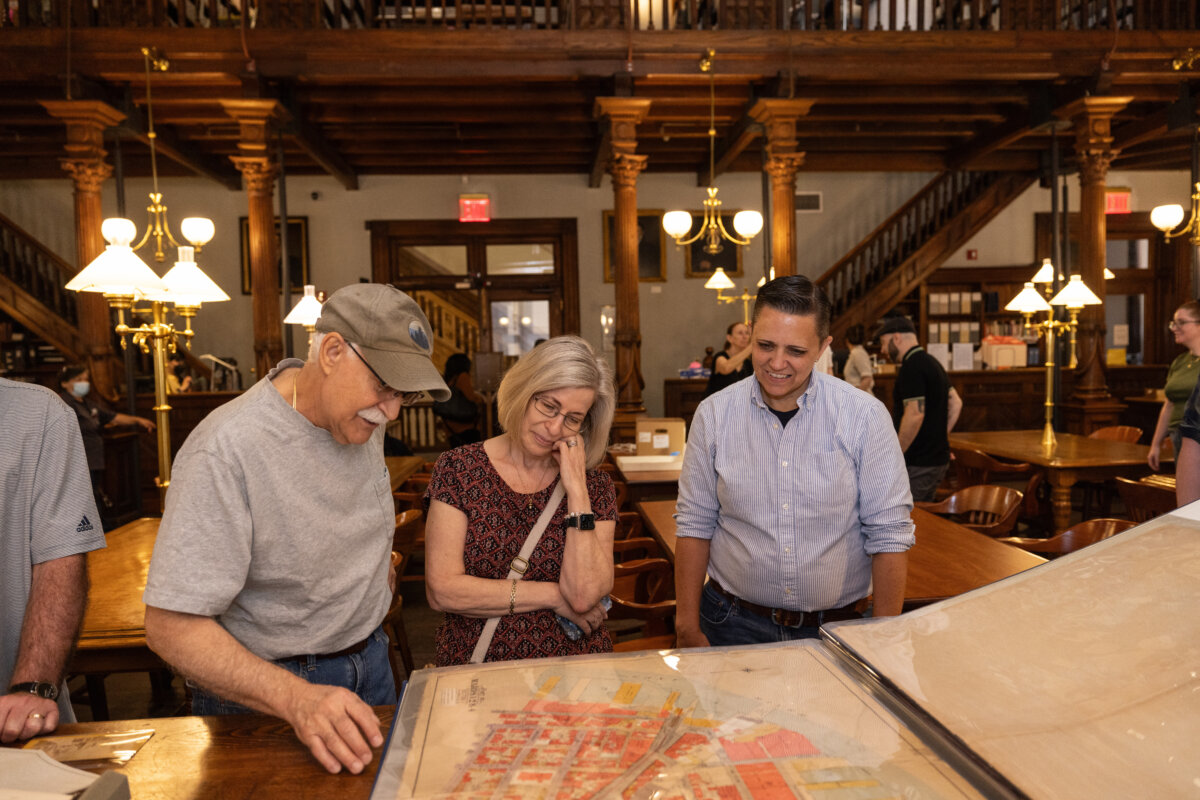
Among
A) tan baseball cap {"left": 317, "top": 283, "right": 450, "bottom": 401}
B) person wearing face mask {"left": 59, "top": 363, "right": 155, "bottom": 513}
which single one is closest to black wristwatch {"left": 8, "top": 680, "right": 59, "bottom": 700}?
tan baseball cap {"left": 317, "top": 283, "right": 450, "bottom": 401}

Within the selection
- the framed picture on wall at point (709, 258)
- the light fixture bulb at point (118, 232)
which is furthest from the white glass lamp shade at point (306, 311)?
the framed picture on wall at point (709, 258)

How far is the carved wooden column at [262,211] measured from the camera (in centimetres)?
751

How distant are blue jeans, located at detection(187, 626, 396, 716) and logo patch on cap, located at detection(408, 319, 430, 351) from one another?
649 mm

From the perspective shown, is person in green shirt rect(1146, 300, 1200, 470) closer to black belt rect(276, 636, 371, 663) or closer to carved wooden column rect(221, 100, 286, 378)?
black belt rect(276, 636, 371, 663)

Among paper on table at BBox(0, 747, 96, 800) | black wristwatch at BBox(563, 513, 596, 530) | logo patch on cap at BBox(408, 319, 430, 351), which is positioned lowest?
paper on table at BBox(0, 747, 96, 800)

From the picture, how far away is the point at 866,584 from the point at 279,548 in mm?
1534

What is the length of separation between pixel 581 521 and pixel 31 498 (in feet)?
3.71

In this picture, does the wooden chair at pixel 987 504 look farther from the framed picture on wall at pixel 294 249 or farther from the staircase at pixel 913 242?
the framed picture on wall at pixel 294 249

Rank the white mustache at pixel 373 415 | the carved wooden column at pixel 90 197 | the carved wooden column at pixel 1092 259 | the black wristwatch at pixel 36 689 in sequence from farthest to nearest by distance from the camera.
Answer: the carved wooden column at pixel 1092 259
the carved wooden column at pixel 90 197
the white mustache at pixel 373 415
the black wristwatch at pixel 36 689

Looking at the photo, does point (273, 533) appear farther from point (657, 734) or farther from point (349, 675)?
point (657, 734)

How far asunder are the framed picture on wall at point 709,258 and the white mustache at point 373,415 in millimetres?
11159

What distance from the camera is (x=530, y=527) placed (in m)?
2.00

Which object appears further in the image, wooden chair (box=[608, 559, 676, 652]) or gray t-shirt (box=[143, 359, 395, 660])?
wooden chair (box=[608, 559, 676, 652])

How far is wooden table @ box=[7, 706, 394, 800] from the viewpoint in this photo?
1106 mm
